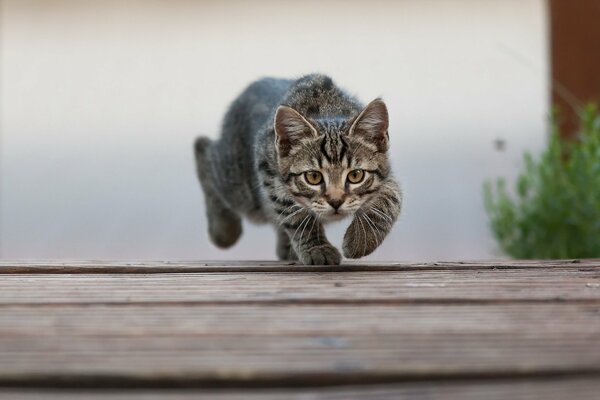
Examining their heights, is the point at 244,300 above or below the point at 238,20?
below

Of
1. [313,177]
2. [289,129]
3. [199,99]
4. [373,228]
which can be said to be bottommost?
[373,228]

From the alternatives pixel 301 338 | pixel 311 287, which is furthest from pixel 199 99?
pixel 301 338

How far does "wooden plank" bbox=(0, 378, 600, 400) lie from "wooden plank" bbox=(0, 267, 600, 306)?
1.86 feet

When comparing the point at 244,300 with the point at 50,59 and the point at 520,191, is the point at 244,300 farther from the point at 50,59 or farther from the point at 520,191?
the point at 50,59

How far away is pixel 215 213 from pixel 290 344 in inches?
109

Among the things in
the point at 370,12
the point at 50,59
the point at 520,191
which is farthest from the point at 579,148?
the point at 50,59

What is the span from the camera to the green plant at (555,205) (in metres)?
3.95

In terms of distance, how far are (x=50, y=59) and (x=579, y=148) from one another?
12.1ft

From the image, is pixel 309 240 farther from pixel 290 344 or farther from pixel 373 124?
pixel 290 344

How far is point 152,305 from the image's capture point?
1.86 metres

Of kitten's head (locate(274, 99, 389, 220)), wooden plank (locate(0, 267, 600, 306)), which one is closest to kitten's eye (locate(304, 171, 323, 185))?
kitten's head (locate(274, 99, 389, 220))

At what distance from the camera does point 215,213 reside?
14.0 ft

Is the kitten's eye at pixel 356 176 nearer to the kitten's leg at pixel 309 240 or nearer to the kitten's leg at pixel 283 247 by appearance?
the kitten's leg at pixel 309 240

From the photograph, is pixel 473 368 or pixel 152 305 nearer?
pixel 473 368
